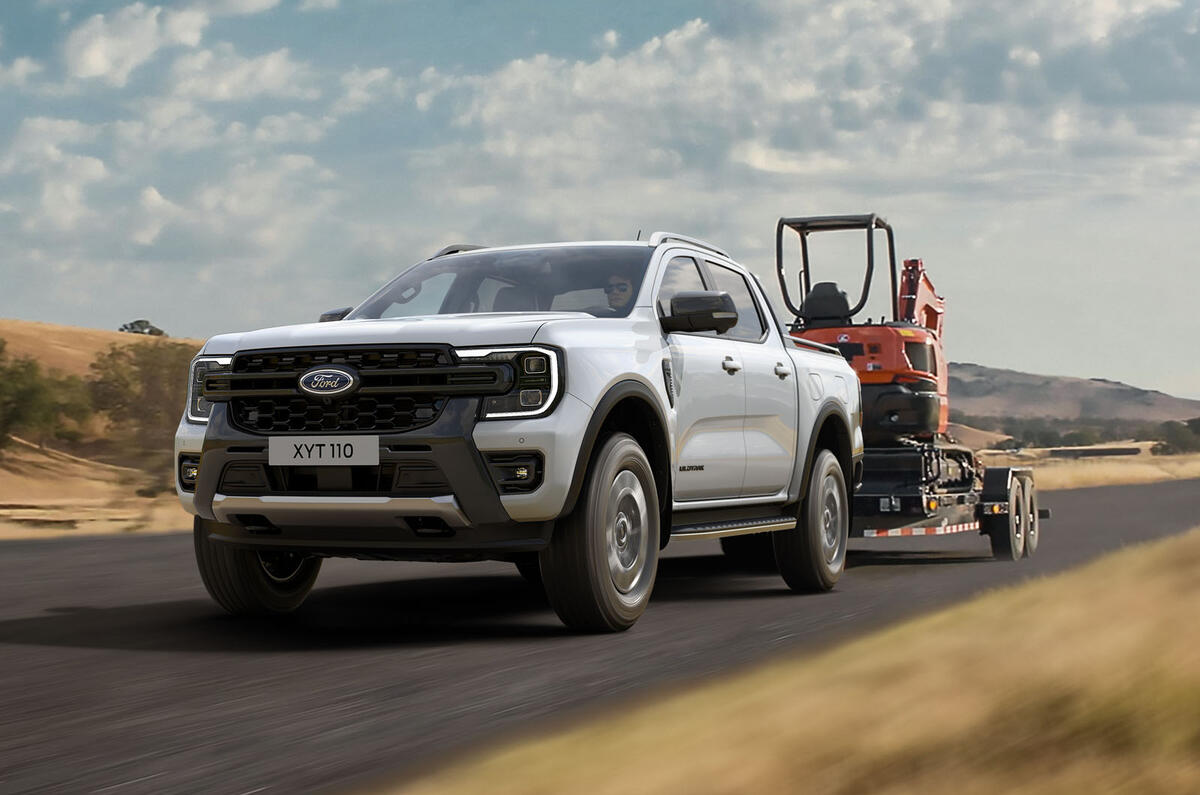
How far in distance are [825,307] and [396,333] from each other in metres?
8.91

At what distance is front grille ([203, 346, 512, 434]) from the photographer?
702cm

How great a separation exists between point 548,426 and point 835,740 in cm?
286

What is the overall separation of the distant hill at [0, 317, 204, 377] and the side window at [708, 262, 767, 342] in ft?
175

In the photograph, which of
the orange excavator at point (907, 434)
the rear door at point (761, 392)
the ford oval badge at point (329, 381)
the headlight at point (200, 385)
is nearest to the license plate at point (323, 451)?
the ford oval badge at point (329, 381)

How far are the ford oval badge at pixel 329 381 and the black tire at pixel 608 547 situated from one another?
118 cm

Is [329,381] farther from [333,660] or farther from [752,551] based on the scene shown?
[752,551]

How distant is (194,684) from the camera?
6246 millimetres

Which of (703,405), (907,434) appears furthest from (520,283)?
(907,434)

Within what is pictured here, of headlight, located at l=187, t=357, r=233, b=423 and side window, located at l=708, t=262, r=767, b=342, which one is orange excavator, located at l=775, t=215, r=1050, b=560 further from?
headlight, located at l=187, t=357, r=233, b=423

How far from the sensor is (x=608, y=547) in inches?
292

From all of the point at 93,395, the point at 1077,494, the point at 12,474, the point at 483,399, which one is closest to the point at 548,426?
the point at 483,399

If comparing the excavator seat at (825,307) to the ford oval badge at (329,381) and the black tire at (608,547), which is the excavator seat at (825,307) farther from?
the ford oval badge at (329,381)

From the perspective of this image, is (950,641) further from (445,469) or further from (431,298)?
(431,298)

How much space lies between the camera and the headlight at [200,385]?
753cm
